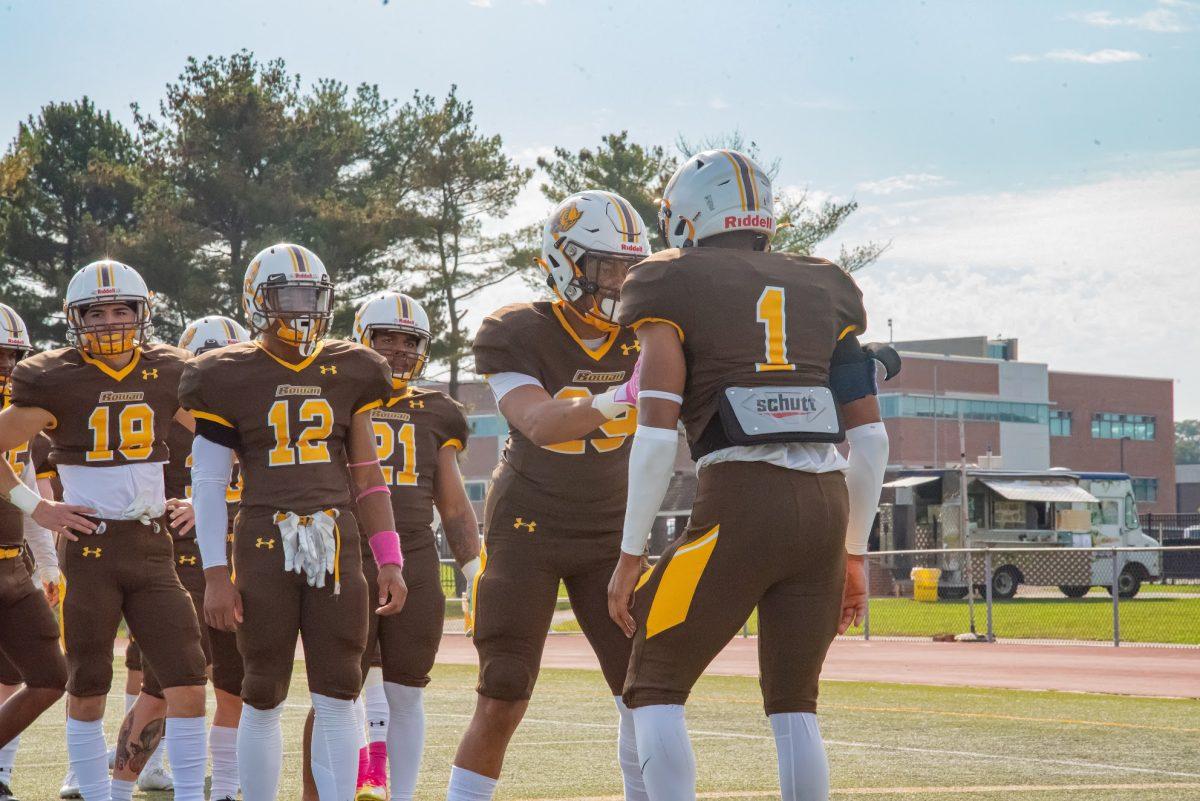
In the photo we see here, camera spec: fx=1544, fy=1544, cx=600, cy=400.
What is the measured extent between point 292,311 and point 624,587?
208 cm

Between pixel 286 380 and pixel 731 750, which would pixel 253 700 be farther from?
pixel 731 750

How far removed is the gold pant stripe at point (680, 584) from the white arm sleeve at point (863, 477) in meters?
0.54

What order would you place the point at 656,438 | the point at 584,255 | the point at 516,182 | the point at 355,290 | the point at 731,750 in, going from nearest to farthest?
the point at 656,438 → the point at 584,255 → the point at 731,750 → the point at 355,290 → the point at 516,182

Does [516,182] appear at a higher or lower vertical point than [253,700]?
higher

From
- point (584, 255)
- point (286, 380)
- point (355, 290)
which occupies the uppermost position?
point (355, 290)

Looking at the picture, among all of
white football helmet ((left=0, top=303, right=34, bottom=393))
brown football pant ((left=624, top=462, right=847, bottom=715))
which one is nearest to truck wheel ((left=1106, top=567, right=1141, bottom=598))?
white football helmet ((left=0, top=303, right=34, bottom=393))

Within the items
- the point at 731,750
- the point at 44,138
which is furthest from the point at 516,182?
the point at 731,750

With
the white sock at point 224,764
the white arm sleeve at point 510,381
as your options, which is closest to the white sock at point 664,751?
the white arm sleeve at point 510,381

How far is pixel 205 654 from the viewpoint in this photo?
769cm

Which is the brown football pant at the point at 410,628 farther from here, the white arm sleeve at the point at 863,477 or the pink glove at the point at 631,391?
the white arm sleeve at the point at 863,477

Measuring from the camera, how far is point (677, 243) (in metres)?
4.79

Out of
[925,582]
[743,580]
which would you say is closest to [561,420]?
[743,580]

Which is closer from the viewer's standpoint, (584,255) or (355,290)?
(584,255)

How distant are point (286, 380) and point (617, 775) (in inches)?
147
